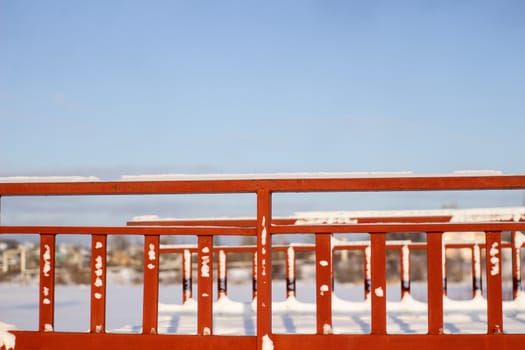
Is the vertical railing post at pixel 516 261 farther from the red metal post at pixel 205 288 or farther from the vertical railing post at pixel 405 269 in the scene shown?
the red metal post at pixel 205 288

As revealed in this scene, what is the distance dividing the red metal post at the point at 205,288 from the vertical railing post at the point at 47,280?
615 millimetres

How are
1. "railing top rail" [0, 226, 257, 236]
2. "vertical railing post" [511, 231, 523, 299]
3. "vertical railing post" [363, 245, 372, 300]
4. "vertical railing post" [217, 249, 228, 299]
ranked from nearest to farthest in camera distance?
1. "railing top rail" [0, 226, 257, 236]
2. "vertical railing post" [511, 231, 523, 299]
3. "vertical railing post" [363, 245, 372, 300]
4. "vertical railing post" [217, 249, 228, 299]

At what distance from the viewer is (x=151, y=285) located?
258 cm

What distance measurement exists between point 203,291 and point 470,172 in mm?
1151

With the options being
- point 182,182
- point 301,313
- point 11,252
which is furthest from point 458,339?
point 11,252

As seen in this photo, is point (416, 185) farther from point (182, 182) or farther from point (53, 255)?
point (53, 255)

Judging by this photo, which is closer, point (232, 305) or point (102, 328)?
point (102, 328)

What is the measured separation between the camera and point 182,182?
2555mm

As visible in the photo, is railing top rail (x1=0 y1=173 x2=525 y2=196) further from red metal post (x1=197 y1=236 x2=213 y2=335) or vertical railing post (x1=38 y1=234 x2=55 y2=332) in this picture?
vertical railing post (x1=38 y1=234 x2=55 y2=332)

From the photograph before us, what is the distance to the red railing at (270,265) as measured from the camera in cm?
246

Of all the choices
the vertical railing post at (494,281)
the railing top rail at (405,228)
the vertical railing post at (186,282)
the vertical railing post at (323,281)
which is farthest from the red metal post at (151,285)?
the vertical railing post at (186,282)

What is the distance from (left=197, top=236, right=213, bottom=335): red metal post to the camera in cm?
255

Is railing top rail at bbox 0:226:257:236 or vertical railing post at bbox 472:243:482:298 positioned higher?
railing top rail at bbox 0:226:257:236

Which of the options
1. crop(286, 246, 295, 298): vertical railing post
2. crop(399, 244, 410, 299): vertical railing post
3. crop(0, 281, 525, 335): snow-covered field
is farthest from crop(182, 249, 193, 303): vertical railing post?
crop(399, 244, 410, 299): vertical railing post
